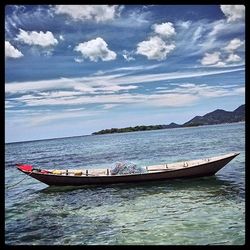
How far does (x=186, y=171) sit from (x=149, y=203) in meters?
3.17

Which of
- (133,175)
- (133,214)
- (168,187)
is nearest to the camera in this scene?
(133,214)

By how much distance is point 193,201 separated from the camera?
11.0 m

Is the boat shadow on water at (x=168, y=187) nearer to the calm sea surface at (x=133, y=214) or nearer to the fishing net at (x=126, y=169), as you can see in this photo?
the calm sea surface at (x=133, y=214)

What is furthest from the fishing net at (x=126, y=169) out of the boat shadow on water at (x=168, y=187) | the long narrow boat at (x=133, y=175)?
the boat shadow on water at (x=168, y=187)

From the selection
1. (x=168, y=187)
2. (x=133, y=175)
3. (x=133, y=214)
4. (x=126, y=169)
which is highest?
(x=126, y=169)

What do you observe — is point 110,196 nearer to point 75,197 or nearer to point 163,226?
point 75,197

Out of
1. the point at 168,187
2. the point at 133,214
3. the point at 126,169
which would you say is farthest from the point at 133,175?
the point at 133,214

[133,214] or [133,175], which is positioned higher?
[133,175]

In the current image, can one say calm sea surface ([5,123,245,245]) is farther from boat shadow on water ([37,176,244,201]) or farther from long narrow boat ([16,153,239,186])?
long narrow boat ([16,153,239,186])

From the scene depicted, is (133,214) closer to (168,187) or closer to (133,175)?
(168,187)

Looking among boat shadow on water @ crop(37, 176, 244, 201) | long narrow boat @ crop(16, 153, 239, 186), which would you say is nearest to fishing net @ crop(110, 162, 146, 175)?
long narrow boat @ crop(16, 153, 239, 186)
